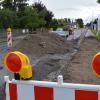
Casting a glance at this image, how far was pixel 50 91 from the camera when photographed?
12.1 ft

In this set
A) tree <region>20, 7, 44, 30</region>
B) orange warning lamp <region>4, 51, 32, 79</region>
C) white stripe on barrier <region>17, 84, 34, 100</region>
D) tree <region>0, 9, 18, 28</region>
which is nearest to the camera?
orange warning lamp <region>4, 51, 32, 79</region>

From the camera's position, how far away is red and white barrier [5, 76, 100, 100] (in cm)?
347

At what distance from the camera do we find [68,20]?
569 feet

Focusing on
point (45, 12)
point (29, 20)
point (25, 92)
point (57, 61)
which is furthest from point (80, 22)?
point (25, 92)

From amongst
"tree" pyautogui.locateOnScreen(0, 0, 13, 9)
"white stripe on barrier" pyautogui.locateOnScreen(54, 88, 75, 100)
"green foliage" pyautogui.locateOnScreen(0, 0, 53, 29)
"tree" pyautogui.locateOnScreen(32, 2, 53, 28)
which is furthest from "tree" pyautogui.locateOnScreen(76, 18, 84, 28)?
"white stripe on barrier" pyautogui.locateOnScreen(54, 88, 75, 100)

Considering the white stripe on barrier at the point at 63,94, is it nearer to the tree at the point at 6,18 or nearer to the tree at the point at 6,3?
the tree at the point at 6,18

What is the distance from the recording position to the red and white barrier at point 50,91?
3.47 m

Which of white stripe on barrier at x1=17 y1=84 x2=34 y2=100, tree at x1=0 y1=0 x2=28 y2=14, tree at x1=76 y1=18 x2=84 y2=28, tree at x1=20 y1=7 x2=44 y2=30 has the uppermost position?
tree at x1=0 y1=0 x2=28 y2=14

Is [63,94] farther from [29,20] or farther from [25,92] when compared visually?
[29,20]

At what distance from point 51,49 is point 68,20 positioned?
14703 cm

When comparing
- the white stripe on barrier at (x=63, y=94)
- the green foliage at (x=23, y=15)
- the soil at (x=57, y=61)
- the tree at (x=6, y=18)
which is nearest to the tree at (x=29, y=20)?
the green foliage at (x=23, y=15)

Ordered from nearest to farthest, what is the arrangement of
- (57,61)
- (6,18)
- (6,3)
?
1. (57,61)
2. (6,18)
3. (6,3)

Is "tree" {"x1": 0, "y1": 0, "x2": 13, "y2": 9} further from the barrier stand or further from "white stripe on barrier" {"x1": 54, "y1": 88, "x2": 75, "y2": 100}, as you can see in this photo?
"white stripe on barrier" {"x1": 54, "y1": 88, "x2": 75, "y2": 100}

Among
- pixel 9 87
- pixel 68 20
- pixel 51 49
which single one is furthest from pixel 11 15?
pixel 68 20
